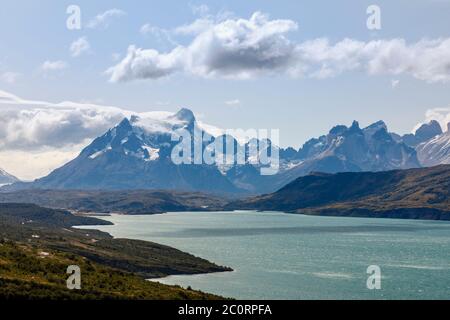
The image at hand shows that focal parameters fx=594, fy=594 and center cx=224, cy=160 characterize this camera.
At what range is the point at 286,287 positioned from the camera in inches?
7594
